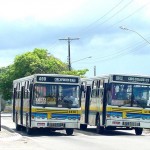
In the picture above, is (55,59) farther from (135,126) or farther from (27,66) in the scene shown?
(135,126)

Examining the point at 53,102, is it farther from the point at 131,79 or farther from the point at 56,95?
the point at 131,79

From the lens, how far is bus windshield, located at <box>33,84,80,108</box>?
2888 centimetres

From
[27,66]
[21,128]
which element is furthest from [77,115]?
[27,66]

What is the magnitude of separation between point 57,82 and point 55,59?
7274cm

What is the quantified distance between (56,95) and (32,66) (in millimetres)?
67293

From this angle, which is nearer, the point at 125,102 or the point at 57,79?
the point at 57,79

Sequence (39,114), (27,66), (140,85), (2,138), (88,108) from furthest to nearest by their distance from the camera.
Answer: (27,66)
(88,108)
(140,85)
(39,114)
(2,138)

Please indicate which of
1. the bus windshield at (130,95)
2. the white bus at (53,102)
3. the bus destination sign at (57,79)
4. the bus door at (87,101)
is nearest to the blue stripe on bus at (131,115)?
the bus windshield at (130,95)

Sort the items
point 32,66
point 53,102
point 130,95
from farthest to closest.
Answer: point 32,66 < point 130,95 < point 53,102

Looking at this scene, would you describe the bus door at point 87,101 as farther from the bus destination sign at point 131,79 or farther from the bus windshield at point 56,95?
the bus windshield at point 56,95

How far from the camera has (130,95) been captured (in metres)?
30.5

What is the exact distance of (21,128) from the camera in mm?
35250

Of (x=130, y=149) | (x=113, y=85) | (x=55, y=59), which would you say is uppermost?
(x=55, y=59)

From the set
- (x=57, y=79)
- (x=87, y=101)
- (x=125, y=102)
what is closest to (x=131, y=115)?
(x=125, y=102)
